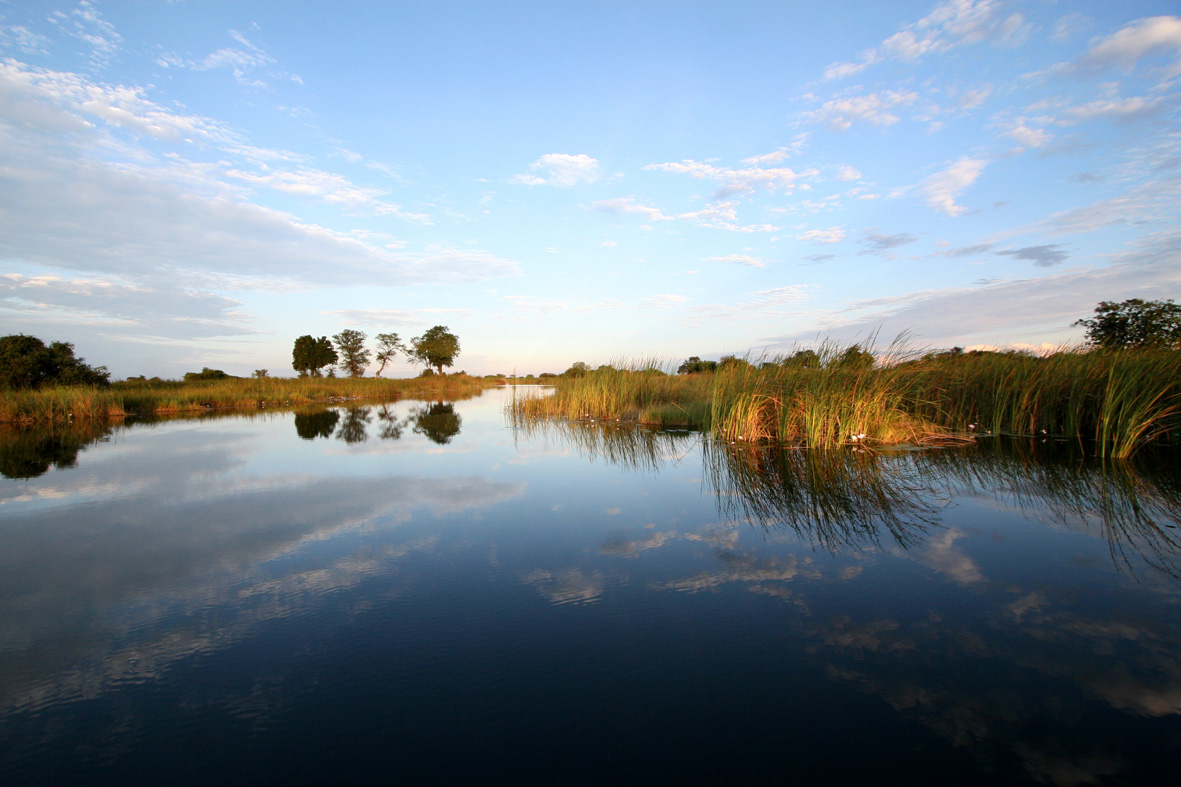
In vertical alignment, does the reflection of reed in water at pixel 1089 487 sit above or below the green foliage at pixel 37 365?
below

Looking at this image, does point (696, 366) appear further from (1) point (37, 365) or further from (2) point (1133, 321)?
(1) point (37, 365)

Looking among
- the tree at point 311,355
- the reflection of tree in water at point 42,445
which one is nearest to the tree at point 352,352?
the tree at point 311,355

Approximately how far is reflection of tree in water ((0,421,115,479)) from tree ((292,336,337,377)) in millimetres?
36446

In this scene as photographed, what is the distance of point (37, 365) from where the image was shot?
1958 cm

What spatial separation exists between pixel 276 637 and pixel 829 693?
2.66 metres

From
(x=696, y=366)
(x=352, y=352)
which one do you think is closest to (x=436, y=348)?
(x=352, y=352)

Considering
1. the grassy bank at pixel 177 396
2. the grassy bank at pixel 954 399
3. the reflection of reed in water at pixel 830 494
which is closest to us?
the reflection of reed in water at pixel 830 494

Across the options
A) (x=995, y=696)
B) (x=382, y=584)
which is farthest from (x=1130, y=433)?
(x=382, y=584)

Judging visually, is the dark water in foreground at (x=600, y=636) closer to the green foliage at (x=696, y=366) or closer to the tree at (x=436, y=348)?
the green foliage at (x=696, y=366)

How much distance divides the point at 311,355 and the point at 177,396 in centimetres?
2982

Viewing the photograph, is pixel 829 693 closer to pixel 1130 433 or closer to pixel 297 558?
pixel 297 558

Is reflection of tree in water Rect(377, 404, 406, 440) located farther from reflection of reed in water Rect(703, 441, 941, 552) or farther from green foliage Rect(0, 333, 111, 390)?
green foliage Rect(0, 333, 111, 390)

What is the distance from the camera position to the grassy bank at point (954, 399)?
25.4 ft

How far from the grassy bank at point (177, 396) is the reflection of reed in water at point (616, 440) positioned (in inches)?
587
